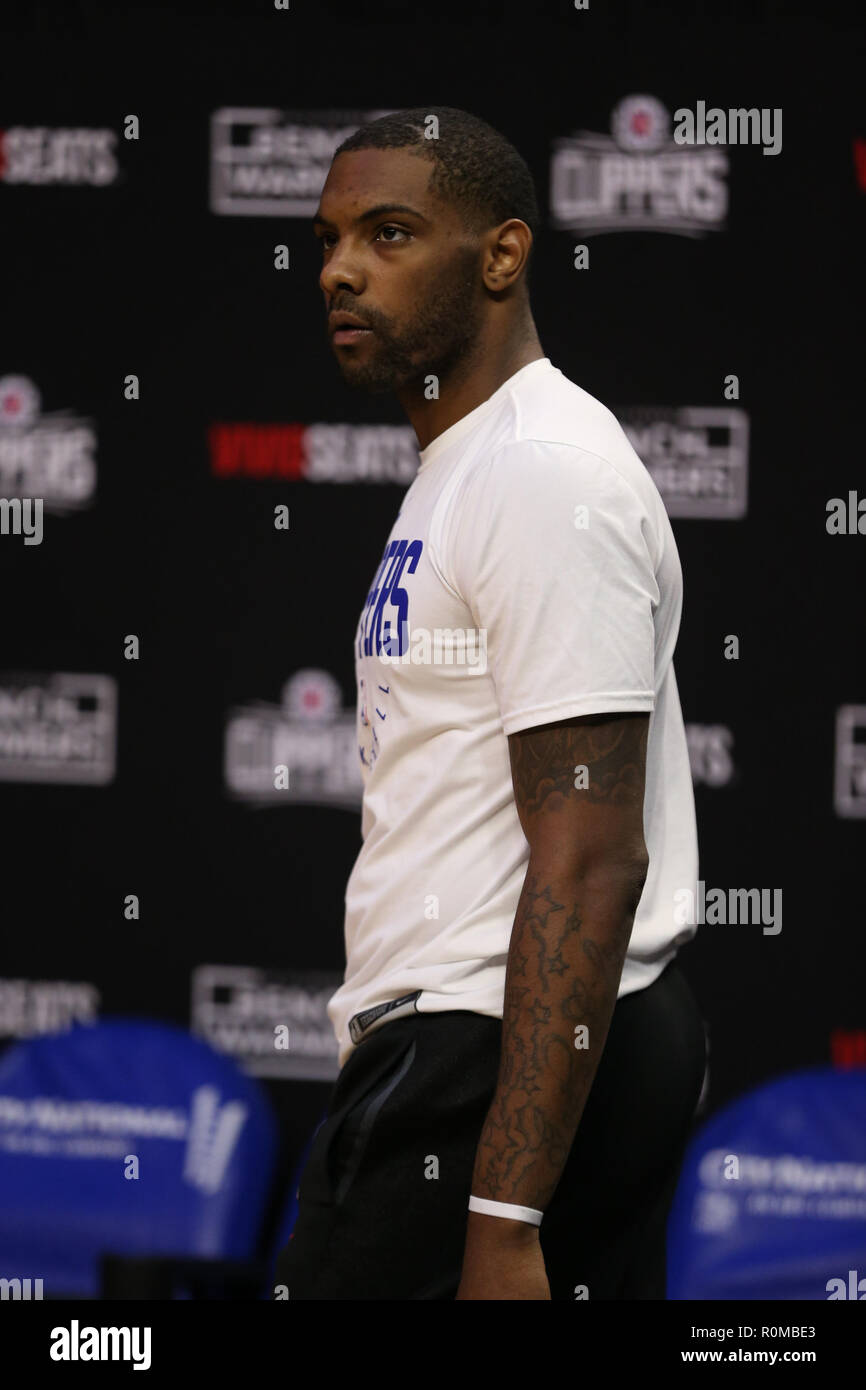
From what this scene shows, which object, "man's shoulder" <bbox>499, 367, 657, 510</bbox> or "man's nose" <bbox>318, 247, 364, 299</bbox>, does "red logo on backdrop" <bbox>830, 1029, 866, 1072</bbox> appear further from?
"man's nose" <bbox>318, 247, 364, 299</bbox>

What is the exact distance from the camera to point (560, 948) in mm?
1318

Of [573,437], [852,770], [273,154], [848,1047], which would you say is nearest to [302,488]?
[273,154]

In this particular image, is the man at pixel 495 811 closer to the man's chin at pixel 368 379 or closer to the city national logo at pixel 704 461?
the man's chin at pixel 368 379

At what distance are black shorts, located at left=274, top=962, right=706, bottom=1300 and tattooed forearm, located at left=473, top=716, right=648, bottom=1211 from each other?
0.11 metres

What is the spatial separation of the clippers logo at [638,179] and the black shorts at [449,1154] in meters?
1.98

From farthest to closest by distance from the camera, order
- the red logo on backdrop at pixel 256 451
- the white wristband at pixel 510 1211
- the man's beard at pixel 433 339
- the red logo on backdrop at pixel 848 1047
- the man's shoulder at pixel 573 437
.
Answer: the red logo on backdrop at pixel 256 451 < the red logo on backdrop at pixel 848 1047 < the man's beard at pixel 433 339 < the man's shoulder at pixel 573 437 < the white wristband at pixel 510 1211

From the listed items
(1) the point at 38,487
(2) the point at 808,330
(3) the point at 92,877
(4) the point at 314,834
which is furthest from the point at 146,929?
(2) the point at 808,330

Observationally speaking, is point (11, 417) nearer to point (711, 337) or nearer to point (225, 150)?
point (225, 150)

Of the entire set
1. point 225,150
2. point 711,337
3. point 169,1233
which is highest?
point 225,150

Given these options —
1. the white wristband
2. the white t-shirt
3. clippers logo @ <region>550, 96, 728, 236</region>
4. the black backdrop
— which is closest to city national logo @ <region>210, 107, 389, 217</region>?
the black backdrop

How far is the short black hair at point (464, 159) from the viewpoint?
1620 mm

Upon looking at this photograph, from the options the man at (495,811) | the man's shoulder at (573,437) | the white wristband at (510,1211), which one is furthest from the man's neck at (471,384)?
the white wristband at (510,1211)

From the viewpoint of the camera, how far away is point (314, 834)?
3.18m

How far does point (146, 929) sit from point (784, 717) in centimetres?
134
